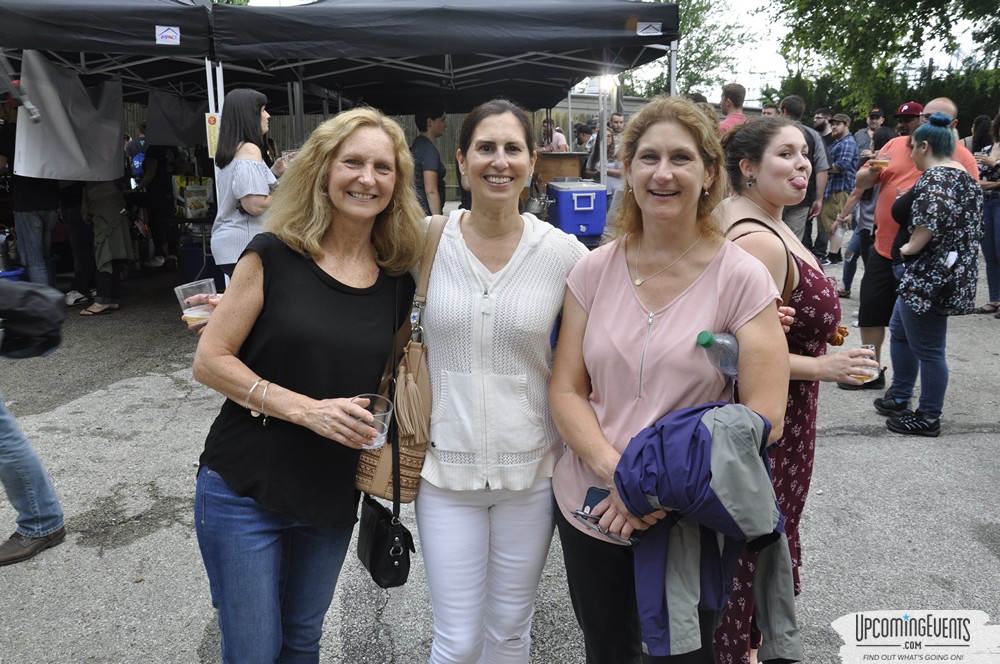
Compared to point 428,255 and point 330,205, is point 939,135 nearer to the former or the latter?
point 428,255

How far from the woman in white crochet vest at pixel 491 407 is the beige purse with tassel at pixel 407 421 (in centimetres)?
3

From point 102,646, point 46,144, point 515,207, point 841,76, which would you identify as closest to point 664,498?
point 515,207

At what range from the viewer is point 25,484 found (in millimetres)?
3248

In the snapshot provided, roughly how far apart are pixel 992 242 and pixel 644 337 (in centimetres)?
771

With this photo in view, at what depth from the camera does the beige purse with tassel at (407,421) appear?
203 centimetres

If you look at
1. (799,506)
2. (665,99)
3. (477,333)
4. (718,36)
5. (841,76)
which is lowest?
(799,506)

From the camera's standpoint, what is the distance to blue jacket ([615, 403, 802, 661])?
1.58 metres

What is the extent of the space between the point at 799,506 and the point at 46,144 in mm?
7897

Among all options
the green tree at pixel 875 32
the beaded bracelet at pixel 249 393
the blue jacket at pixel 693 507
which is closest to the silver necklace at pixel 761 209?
the blue jacket at pixel 693 507

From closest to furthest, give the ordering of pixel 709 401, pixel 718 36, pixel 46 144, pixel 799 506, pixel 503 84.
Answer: pixel 709 401 < pixel 799 506 < pixel 46 144 < pixel 503 84 < pixel 718 36

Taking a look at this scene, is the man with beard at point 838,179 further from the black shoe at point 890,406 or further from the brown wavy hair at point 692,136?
the brown wavy hair at point 692,136

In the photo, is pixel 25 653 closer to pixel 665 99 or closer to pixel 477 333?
pixel 477 333

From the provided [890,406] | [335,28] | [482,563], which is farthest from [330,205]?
[335,28]

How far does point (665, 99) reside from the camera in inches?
75.3
